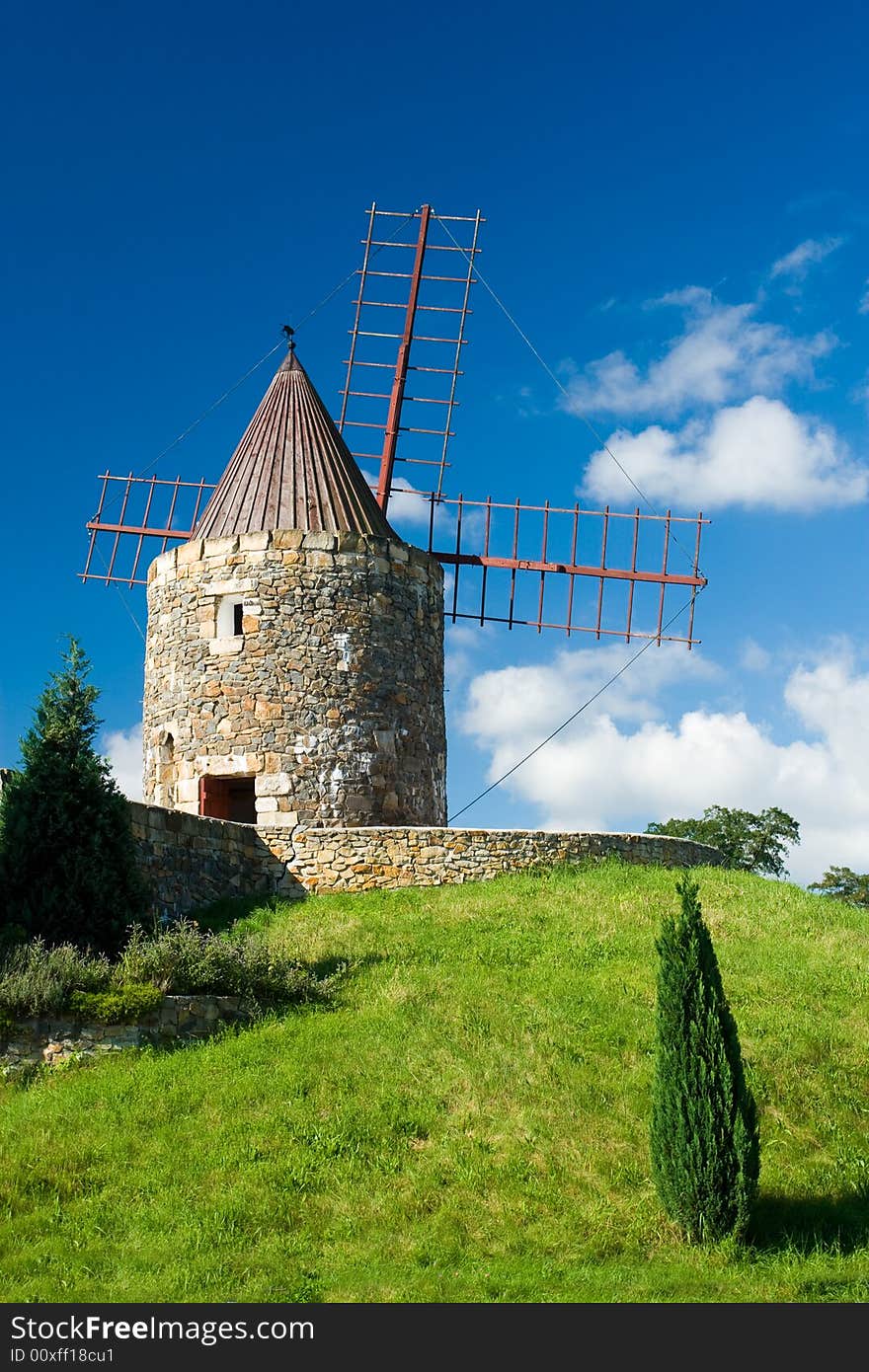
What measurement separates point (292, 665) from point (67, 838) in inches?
233

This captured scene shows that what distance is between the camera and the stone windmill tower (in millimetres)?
20766

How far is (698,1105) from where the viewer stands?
1091 centimetres

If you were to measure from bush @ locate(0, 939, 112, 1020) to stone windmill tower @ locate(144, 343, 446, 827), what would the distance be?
683cm

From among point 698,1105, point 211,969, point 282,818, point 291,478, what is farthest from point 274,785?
point 698,1105

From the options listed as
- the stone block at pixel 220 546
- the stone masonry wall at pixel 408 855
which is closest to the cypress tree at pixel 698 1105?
the stone masonry wall at pixel 408 855

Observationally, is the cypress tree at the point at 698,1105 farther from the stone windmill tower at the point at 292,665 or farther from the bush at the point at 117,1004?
the stone windmill tower at the point at 292,665

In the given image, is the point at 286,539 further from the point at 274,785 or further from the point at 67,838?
the point at 67,838

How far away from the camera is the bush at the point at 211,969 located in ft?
45.6

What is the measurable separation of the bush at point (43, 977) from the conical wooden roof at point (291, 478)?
9.60 metres

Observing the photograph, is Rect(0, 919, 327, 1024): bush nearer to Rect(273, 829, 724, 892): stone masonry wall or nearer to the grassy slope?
the grassy slope

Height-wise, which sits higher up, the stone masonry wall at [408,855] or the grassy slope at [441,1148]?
the stone masonry wall at [408,855]

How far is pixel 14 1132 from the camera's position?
1150cm
